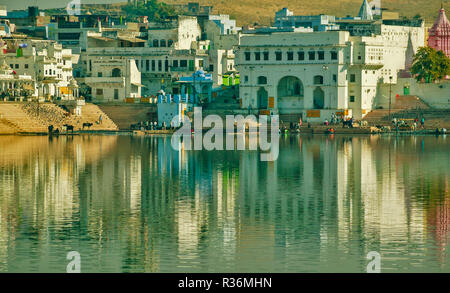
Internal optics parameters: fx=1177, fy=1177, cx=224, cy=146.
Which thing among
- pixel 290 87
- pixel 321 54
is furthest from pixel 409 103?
pixel 290 87

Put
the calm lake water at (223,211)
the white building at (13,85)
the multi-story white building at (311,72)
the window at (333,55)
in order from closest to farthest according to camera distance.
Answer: the calm lake water at (223,211), the white building at (13,85), the window at (333,55), the multi-story white building at (311,72)

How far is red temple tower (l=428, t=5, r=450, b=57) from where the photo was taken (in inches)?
4129

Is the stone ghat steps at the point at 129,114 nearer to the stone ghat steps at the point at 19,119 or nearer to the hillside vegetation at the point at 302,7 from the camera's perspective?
the stone ghat steps at the point at 19,119

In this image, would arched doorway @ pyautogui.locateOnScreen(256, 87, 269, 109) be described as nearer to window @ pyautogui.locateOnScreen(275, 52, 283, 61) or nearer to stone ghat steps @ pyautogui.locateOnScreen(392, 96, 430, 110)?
window @ pyautogui.locateOnScreen(275, 52, 283, 61)

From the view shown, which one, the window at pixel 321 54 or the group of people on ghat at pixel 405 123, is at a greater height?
the window at pixel 321 54

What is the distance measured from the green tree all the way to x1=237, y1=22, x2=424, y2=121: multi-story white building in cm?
287

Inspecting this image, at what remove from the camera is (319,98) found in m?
94.9

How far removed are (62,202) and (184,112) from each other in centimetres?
4719

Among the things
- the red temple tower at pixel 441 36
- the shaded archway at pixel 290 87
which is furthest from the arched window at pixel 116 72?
the red temple tower at pixel 441 36

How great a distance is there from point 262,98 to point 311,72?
18.5 ft

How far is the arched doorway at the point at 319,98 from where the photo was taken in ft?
309

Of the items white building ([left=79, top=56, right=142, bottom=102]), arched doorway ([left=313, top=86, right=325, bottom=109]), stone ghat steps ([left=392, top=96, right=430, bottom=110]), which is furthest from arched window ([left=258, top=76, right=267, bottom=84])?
stone ghat steps ([left=392, top=96, right=430, bottom=110])
